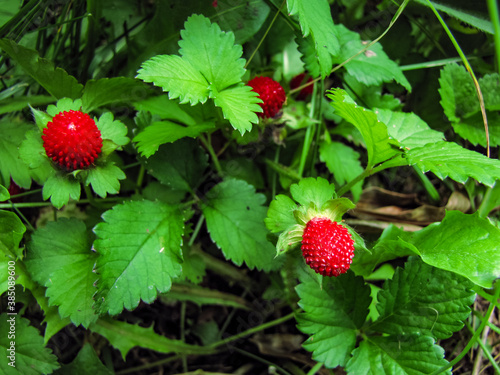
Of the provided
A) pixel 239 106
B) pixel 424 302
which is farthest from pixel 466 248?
pixel 239 106

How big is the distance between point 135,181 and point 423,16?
1.01 metres

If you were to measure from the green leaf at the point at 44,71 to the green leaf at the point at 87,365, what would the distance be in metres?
0.63

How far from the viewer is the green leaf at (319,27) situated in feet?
2.87

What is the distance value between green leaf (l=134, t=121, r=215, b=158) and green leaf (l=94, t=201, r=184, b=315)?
5.5 inches

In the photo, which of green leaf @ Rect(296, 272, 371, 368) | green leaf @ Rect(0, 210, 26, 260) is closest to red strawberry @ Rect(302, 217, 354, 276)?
green leaf @ Rect(296, 272, 371, 368)

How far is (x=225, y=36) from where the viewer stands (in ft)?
3.05

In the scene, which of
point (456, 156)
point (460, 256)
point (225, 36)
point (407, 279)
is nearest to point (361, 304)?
point (407, 279)

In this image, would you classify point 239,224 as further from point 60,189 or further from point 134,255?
point 60,189

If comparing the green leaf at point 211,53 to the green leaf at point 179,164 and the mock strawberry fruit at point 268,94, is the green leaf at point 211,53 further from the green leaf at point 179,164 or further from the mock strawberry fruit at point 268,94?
the green leaf at point 179,164

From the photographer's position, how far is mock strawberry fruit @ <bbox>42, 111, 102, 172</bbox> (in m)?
0.82

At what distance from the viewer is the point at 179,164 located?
1.05 meters

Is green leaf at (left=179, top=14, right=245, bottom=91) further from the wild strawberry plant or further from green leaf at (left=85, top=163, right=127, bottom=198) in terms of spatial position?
green leaf at (left=85, top=163, right=127, bottom=198)

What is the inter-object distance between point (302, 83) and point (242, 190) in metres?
0.38

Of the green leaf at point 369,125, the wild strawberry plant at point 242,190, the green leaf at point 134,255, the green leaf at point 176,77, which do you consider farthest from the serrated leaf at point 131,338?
the green leaf at point 369,125
